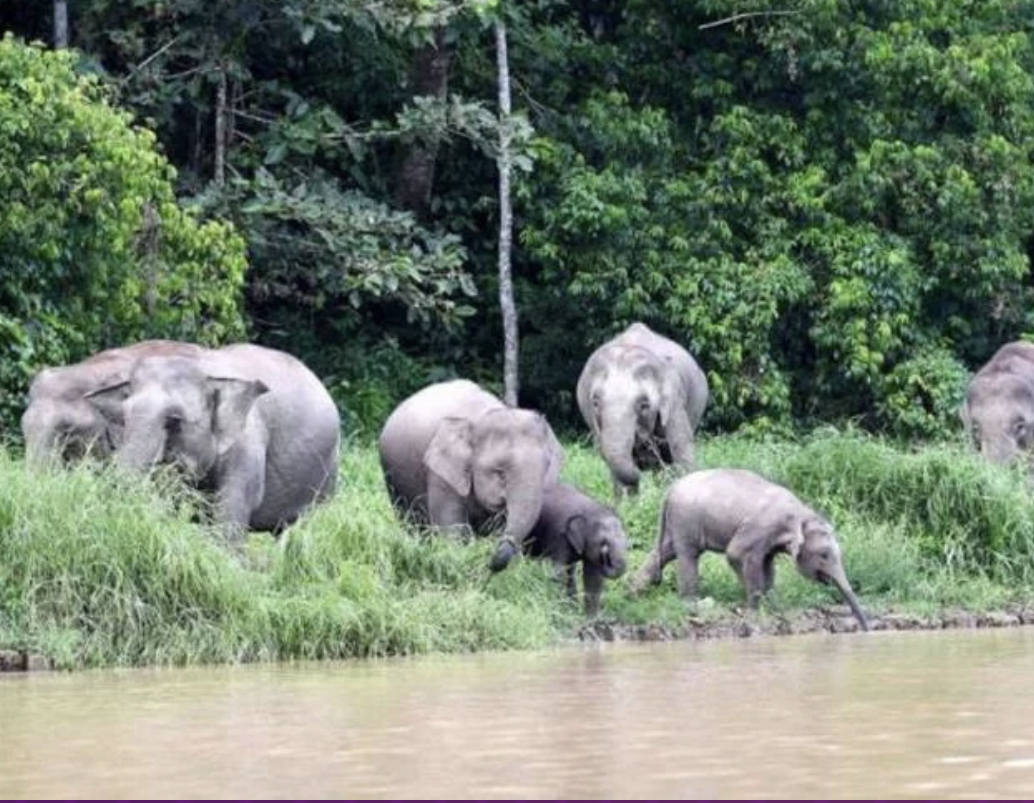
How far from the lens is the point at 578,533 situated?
1717cm

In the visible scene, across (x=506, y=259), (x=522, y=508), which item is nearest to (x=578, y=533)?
(x=522, y=508)

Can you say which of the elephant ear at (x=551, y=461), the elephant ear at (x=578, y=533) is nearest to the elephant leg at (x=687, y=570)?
the elephant ear at (x=551, y=461)

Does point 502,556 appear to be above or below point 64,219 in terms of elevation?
below

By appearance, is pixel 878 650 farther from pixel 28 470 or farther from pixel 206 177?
pixel 206 177

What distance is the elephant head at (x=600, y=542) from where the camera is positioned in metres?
17.0

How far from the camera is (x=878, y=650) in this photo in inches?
606

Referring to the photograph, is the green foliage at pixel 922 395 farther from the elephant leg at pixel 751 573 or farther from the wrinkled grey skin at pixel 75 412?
the wrinkled grey skin at pixel 75 412

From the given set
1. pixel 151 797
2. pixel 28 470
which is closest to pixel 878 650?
pixel 28 470

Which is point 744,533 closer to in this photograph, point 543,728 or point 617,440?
point 617,440

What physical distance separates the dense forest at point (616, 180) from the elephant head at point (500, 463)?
9.84m

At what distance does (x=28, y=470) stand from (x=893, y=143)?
16.5 metres

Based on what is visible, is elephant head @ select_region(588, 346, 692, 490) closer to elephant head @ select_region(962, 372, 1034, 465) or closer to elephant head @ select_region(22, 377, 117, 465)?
elephant head @ select_region(962, 372, 1034, 465)

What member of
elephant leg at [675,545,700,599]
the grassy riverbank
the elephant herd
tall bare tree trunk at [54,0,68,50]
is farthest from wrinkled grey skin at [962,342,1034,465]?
tall bare tree trunk at [54,0,68,50]

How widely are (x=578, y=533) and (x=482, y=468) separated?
2.20 feet
